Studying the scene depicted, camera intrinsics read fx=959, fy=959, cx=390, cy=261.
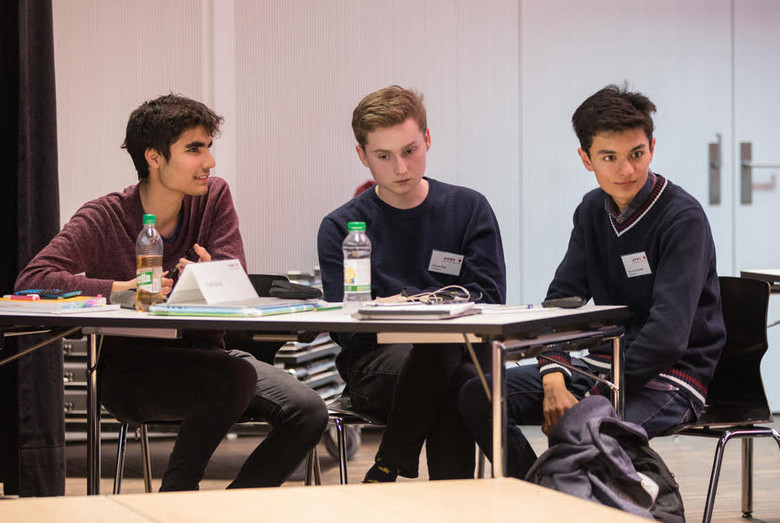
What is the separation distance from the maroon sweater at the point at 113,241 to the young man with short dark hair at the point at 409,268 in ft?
0.96

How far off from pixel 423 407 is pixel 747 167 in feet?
9.74

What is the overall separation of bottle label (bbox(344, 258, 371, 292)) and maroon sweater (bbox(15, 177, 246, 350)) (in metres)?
0.46

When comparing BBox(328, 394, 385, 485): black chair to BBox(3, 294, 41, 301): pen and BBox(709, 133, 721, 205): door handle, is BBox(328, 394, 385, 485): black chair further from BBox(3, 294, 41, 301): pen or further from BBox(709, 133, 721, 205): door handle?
BBox(709, 133, 721, 205): door handle

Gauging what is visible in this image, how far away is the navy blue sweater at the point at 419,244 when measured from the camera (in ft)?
8.59

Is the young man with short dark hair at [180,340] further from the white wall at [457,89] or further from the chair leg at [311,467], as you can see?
the white wall at [457,89]

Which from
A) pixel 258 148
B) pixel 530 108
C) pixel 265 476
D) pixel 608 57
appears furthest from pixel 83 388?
pixel 608 57

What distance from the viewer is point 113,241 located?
258 centimetres

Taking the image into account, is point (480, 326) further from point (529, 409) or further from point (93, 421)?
point (93, 421)

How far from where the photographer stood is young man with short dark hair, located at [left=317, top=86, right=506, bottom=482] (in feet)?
7.77

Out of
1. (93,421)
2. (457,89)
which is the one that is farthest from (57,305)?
(457,89)

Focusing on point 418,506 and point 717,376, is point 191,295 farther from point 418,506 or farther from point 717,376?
point 717,376

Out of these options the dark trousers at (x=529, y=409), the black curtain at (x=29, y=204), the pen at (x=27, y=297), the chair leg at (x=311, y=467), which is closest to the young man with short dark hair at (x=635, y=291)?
the dark trousers at (x=529, y=409)

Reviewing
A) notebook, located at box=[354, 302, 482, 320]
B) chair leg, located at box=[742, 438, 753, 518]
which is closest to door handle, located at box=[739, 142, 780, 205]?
chair leg, located at box=[742, 438, 753, 518]

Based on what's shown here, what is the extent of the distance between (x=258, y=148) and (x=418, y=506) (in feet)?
11.2
